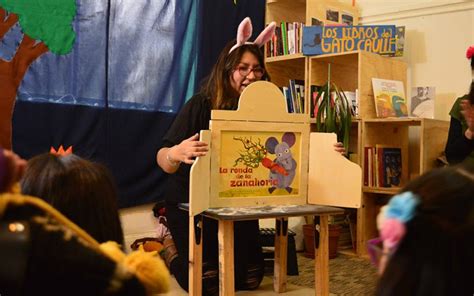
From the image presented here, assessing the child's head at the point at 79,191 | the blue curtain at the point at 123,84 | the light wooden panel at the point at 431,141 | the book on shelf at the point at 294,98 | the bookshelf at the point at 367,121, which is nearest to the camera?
the child's head at the point at 79,191

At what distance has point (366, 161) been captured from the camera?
3090 mm

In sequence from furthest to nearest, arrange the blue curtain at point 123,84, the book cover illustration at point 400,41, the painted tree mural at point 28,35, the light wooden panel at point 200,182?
the book cover illustration at point 400,41 → the blue curtain at point 123,84 → the painted tree mural at point 28,35 → the light wooden panel at point 200,182

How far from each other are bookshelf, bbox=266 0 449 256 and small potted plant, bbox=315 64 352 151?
11 centimetres

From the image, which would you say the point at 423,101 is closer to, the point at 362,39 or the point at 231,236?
the point at 362,39

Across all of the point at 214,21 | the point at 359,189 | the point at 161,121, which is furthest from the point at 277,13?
the point at 359,189

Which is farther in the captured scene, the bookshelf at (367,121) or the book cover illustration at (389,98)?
the book cover illustration at (389,98)

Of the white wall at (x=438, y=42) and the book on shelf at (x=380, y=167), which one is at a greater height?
the white wall at (x=438, y=42)

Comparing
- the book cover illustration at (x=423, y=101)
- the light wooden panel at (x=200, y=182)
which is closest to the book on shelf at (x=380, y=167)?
the book cover illustration at (x=423, y=101)

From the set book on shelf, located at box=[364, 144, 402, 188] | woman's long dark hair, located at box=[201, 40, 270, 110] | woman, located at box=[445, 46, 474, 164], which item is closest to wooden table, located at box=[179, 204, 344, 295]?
woman's long dark hair, located at box=[201, 40, 270, 110]

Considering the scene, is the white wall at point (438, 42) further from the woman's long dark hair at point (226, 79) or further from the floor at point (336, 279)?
the woman's long dark hair at point (226, 79)

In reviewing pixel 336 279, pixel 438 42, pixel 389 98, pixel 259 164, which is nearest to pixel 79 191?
pixel 259 164

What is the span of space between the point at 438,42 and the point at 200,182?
2211mm

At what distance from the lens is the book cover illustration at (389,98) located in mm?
3104

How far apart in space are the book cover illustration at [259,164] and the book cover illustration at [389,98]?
126 centimetres
